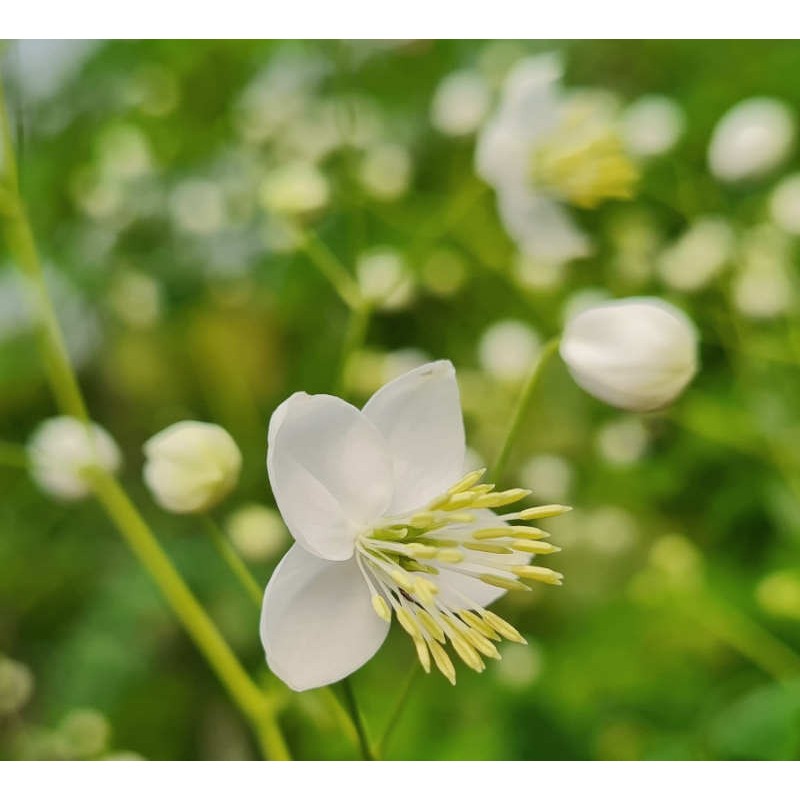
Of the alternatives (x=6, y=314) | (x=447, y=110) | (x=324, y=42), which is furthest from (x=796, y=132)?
(x=6, y=314)

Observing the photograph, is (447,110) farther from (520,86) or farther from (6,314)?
(6,314)

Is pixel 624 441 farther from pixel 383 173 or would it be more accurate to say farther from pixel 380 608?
pixel 380 608

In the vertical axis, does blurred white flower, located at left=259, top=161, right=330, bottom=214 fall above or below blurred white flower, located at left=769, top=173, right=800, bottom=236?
above

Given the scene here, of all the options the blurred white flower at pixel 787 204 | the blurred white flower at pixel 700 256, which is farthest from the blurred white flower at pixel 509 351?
the blurred white flower at pixel 787 204

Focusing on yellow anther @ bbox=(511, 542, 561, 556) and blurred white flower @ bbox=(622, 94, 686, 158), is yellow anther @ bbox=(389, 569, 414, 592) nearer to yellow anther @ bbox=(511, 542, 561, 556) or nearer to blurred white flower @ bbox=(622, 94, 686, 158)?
yellow anther @ bbox=(511, 542, 561, 556)

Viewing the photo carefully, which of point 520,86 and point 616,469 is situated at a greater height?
point 520,86

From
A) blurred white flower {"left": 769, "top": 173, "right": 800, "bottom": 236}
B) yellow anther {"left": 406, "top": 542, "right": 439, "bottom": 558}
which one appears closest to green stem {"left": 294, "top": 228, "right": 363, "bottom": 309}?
yellow anther {"left": 406, "top": 542, "right": 439, "bottom": 558}

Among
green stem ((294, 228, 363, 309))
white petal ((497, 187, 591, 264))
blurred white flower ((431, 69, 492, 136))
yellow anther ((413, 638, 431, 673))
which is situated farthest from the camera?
blurred white flower ((431, 69, 492, 136))

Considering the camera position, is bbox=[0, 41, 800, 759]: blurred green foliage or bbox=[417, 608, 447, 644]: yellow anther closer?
bbox=[417, 608, 447, 644]: yellow anther
